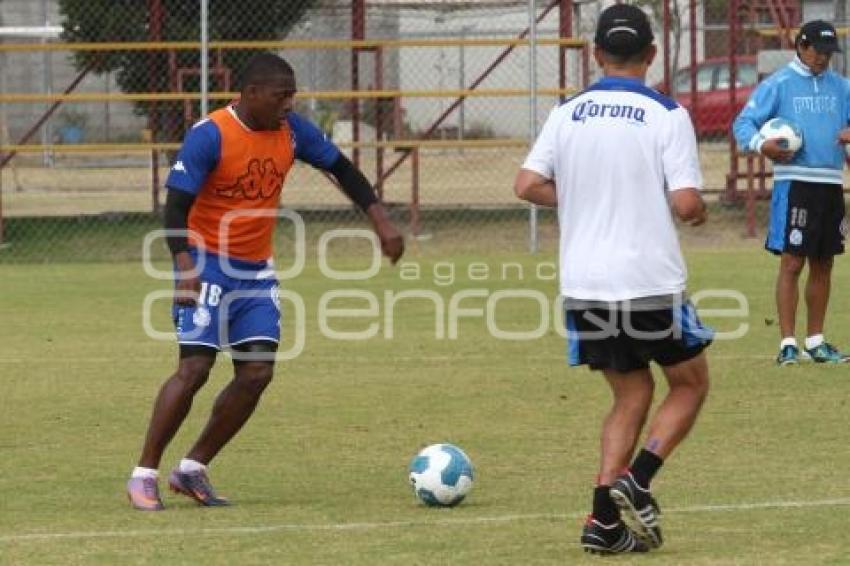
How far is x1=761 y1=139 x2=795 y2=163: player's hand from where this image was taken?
41.2ft

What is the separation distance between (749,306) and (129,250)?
841cm

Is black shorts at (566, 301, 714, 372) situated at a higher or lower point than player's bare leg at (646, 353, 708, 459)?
higher

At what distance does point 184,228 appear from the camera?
8484 millimetres

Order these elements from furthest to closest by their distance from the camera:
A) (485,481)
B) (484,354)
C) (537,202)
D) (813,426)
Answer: (484,354) → (813,426) → (485,481) → (537,202)

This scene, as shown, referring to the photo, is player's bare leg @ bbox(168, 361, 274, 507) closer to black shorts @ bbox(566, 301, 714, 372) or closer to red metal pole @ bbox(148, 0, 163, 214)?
black shorts @ bbox(566, 301, 714, 372)

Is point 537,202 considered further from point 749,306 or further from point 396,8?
point 396,8

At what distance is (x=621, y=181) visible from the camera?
713cm

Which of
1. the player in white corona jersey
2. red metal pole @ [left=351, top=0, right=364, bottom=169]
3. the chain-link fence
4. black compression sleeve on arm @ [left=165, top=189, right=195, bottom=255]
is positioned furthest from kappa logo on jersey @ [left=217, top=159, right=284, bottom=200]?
red metal pole @ [left=351, top=0, right=364, bottom=169]

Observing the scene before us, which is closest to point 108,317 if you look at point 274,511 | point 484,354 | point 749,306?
point 484,354

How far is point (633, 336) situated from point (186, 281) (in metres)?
2.05

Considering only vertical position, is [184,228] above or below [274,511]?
above

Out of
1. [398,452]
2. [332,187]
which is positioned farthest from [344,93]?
[398,452]

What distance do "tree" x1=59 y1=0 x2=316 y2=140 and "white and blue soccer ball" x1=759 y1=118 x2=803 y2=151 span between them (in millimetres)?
12918

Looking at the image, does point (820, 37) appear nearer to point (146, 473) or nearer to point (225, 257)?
point (225, 257)
